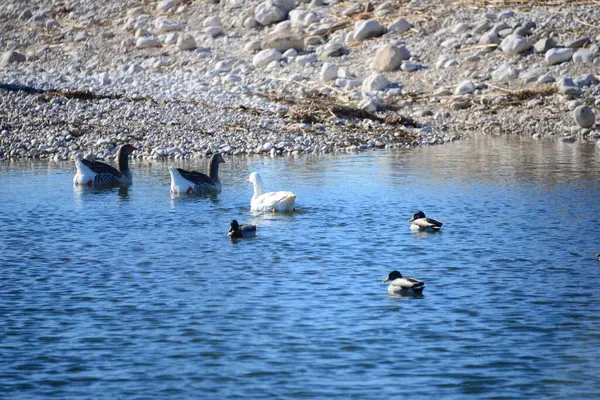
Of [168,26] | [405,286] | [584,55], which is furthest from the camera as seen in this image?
[168,26]

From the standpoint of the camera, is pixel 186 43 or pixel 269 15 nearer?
pixel 186 43

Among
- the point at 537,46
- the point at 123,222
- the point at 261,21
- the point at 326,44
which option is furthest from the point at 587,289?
the point at 261,21

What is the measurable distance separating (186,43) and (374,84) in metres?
13.5

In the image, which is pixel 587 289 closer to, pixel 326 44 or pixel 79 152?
pixel 79 152

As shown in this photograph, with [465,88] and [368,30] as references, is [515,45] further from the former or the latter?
[368,30]

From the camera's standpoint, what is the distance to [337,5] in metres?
→ 52.8

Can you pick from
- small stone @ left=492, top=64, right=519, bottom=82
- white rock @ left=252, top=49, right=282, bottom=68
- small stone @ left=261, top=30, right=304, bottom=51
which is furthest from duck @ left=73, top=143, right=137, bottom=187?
small stone @ left=261, top=30, right=304, bottom=51

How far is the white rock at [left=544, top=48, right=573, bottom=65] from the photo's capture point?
41.1 metres

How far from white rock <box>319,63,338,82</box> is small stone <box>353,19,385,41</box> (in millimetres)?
4426

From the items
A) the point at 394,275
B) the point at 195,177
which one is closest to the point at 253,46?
the point at 195,177

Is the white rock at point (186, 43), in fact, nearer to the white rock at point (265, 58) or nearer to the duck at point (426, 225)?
the white rock at point (265, 58)

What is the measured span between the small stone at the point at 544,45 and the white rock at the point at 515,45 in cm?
39

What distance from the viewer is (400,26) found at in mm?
47812

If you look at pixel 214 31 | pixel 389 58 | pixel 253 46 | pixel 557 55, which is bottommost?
pixel 557 55
